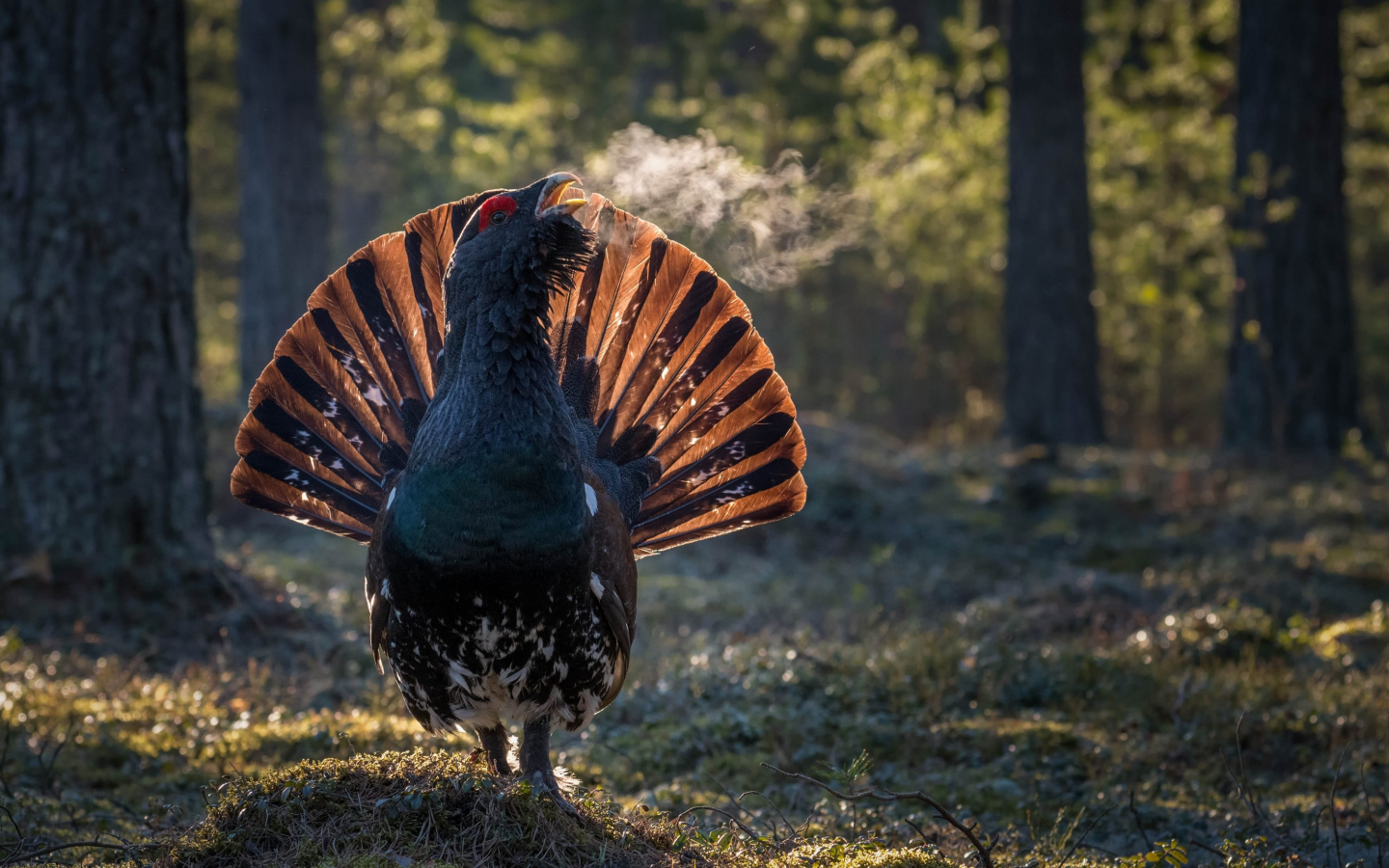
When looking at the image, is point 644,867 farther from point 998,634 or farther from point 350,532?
point 998,634

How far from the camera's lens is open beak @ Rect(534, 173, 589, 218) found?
3.48 metres

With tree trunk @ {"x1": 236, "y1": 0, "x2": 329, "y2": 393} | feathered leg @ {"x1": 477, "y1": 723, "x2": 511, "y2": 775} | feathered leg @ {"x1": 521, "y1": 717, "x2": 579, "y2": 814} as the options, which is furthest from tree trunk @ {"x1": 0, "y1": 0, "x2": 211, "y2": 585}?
tree trunk @ {"x1": 236, "y1": 0, "x2": 329, "y2": 393}

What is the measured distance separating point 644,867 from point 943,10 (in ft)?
85.4

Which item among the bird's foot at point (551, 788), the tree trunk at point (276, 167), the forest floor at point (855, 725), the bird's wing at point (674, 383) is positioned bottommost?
the forest floor at point (855, 725)

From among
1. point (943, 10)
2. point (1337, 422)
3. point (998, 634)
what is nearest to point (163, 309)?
point (998, 634)

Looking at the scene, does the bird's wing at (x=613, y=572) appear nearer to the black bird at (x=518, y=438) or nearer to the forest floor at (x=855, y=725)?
the black bird at (x=518, y=438)

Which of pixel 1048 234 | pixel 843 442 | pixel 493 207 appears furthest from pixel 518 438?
pixel 1048 234

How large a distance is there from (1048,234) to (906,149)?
5215 millimetres

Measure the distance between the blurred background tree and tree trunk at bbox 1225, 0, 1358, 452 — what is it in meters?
2.83

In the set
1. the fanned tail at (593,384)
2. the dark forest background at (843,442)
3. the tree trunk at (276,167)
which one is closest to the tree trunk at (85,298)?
the dark forest background at (843,442)

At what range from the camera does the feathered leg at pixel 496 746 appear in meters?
3.74

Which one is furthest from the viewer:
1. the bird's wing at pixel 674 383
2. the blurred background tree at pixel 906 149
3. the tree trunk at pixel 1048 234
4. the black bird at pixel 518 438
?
the blurred background tree at pixel 906 149

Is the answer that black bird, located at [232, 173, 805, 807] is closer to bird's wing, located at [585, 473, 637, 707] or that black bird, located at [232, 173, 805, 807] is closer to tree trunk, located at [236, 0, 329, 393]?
bird's wing, located at [585, 473, 637, 707]

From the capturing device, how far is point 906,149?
17.1 metres
